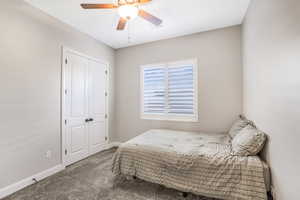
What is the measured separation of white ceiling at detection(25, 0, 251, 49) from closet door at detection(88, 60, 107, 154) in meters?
0.84

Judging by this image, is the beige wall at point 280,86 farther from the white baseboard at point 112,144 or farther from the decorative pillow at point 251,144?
the white baseboard at point 112,144

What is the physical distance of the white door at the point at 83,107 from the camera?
10.0 feet

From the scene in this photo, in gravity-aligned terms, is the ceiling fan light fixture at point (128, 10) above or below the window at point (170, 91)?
above

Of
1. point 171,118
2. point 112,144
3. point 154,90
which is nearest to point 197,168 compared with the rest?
point 171,118

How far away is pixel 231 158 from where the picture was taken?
6.02 feet

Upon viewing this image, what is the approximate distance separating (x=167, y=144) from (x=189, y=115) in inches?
51.7

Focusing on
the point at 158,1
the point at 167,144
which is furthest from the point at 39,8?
the point at 167,144

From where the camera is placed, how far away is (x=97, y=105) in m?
3.80

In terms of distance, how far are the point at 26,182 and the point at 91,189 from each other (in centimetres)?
107

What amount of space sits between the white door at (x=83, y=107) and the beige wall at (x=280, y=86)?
336cm

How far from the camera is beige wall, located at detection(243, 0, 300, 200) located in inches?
45.1

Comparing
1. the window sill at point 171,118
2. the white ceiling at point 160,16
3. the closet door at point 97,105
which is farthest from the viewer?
the closet door at point 97,105

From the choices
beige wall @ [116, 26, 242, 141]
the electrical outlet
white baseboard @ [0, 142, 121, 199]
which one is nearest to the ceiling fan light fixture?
beige wall @ [116, 26, 242, 141]

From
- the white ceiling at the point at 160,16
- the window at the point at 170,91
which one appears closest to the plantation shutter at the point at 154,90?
the window at the point at 170,91
